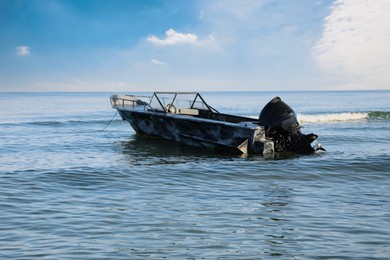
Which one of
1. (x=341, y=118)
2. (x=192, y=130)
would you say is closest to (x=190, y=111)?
(x=192, y=130)

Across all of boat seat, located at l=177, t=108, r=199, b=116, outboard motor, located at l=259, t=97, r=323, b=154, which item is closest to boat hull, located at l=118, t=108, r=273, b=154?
outboard motor, located at l=259, t=97, r=323, b=154

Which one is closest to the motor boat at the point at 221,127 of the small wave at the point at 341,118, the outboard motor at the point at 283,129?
the outboard motor at the point at 283,129

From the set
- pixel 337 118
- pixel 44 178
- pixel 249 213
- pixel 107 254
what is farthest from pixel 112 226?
pixel 337 118

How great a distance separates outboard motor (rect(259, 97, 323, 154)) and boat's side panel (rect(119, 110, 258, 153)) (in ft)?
2.40

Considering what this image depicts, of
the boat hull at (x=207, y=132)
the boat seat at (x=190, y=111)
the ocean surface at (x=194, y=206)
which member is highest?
the boat seat at (x=190, y=111)

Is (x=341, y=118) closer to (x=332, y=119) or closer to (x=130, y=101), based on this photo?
(x=332, y=119)

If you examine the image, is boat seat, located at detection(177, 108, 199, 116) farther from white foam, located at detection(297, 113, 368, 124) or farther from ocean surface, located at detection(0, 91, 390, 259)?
white foam, located at detection(297, 113, 368, 124)

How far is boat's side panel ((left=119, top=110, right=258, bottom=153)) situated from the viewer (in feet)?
45.1

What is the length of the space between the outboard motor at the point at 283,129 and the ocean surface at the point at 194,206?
2.06 feet

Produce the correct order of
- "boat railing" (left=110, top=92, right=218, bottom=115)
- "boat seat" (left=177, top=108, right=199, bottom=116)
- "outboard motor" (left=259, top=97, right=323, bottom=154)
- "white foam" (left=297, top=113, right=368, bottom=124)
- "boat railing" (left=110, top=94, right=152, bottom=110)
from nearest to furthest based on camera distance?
"outboard motor" (left=259, top=97, right=323, bottom=154) → "boat railing" (left=110, top=92, right=218, bottom=115) → "boat seat" (left=177, top=108, right=199, bottom=116) → "boat railing" (left=110, top=94, right=152, bottom=110) → "white foam" (left=297, top=113, right=368, bottom=124)

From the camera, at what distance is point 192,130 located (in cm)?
1525

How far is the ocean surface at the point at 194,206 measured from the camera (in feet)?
17.9

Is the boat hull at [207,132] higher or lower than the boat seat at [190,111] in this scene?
lower

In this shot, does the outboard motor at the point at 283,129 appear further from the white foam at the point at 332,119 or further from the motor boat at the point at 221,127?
the white foam at the point at 332,119
